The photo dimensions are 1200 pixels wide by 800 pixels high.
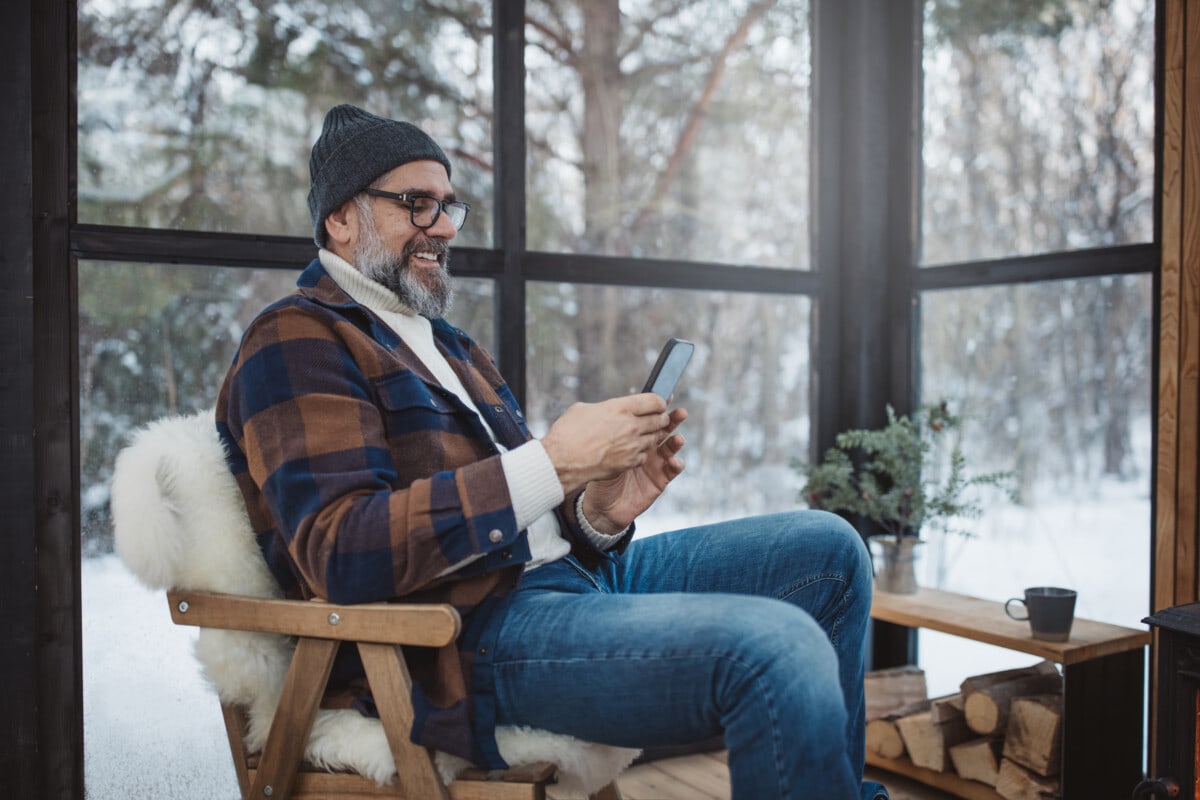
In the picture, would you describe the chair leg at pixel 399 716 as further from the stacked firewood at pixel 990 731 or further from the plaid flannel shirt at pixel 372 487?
the stacked firewood at pixel 990 731

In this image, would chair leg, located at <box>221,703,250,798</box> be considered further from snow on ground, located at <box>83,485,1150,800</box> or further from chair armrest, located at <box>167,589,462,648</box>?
snow on ground, located at <box>83,485,1150,800</box>

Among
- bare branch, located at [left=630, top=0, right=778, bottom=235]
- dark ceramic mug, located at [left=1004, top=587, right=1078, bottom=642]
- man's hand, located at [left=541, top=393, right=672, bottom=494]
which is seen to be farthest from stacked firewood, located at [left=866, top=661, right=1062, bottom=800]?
bare branch, located at [left=630, top=0, right=778, bottom=235]

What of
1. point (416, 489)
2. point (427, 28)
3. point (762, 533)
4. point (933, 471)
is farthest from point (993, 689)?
point (427, 28)

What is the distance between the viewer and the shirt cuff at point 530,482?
139 centimetres

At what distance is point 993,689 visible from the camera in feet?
7.58

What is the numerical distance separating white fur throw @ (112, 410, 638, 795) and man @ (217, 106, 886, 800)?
0.03 meters

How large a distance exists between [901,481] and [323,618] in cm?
171

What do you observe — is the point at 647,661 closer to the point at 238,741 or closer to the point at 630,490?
the point at 630,490

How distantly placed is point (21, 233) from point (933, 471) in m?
2.27

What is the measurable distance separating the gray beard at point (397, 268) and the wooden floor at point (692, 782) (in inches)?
49.7

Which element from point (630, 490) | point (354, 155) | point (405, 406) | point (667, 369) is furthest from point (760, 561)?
point (354, 155)

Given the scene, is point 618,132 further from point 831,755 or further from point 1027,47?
point 831,755

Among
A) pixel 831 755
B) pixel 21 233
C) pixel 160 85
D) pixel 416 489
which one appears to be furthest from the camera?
pixel 160 85

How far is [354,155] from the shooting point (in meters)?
1.71
